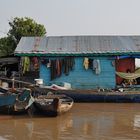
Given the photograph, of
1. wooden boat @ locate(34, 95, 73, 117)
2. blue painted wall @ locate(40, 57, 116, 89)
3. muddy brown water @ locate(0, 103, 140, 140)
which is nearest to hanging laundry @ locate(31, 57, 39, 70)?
blue painted wall @ locate(40, 57, 116, 89)

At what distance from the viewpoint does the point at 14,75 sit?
672 inches

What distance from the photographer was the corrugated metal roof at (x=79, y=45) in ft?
54.7

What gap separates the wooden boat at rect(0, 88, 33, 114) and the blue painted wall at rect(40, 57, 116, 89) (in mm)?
5039

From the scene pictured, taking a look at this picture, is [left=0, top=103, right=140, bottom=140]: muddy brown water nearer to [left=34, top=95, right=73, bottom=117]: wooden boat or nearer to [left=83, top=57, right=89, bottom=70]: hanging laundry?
[left=34, top=95, right=73, bottom=117]: wooden boat

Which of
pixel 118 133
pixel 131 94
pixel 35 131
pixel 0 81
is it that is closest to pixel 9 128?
pixel 35 131

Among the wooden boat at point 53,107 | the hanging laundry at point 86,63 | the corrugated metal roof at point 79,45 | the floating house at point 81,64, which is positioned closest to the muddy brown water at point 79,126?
the wooden boat at point 53,107

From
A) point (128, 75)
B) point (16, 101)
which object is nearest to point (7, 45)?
point (128, 75)

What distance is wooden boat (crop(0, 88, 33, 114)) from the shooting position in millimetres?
11617

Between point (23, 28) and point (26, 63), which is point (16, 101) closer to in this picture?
point (26, 63)

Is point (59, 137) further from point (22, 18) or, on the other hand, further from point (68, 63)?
point (22, 18)

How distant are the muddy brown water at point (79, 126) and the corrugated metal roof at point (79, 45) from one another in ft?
12.3

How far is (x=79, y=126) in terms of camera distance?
10.4 m

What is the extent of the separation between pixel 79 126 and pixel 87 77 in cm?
644

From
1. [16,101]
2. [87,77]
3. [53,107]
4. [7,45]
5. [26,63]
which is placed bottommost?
[53,107]
